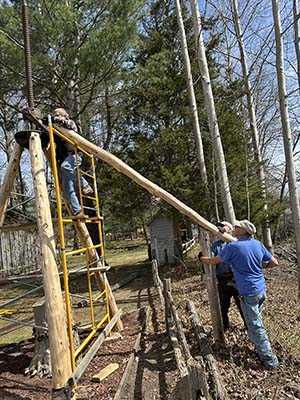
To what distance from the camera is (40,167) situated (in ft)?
15.8

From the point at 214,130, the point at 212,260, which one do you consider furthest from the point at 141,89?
the point at 212,260

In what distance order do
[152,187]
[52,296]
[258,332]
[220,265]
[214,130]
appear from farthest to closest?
1. [214,130]
2. [220,265]
3. [152,187]
4. [258,332]
5. [52,296]

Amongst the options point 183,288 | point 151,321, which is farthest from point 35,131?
point 183,288

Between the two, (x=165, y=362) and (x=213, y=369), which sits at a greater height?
(x=213, y=369)

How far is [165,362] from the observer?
17.3 ft

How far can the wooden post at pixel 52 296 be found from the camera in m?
4.18

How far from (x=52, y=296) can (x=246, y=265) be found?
2416 mm

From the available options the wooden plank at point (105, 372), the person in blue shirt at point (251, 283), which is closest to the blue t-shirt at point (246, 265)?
the person in blue shirt at point (251, 283)

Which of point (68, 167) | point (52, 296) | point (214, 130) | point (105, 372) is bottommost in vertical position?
point (105, 372)

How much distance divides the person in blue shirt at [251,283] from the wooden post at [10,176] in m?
3.27

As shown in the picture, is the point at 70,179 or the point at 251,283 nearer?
the point at 251,283

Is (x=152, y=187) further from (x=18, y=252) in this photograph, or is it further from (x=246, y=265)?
(x=18, y=252)

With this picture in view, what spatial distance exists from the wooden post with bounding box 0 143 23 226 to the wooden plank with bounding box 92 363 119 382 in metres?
2.77

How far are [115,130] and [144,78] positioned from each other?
11.8 feet
